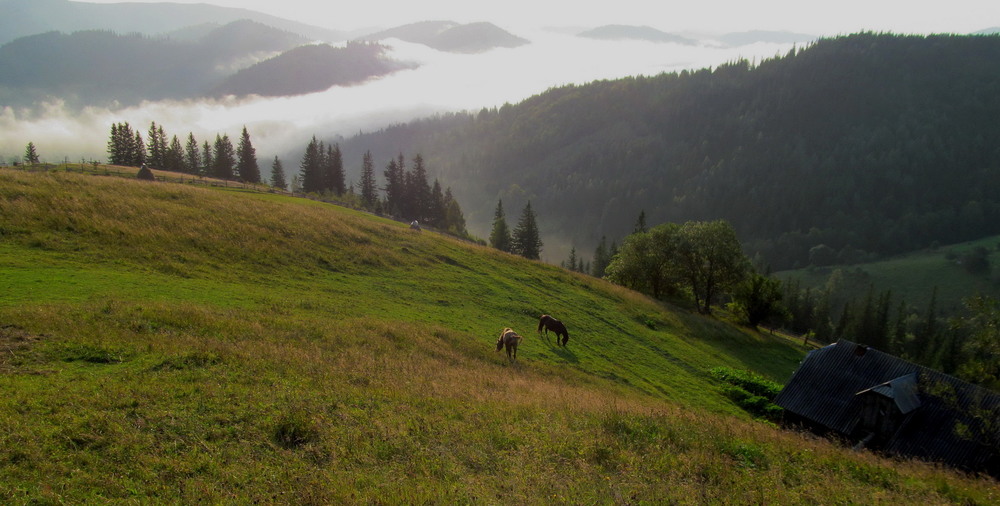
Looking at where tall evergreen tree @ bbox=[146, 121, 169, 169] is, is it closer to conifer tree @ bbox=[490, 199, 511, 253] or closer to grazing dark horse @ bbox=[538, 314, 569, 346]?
conifer tree @ bbox=[490, 199, 511, 253]

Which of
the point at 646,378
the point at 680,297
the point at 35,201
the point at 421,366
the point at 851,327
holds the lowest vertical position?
the point at 851,327

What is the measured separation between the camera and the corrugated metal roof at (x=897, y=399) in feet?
70.7

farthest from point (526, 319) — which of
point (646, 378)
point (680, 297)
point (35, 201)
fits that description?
point (680, 297)

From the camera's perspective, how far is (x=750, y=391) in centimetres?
3103

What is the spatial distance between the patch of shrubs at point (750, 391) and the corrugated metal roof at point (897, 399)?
0.90m

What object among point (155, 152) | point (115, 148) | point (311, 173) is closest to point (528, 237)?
point (311, 173)

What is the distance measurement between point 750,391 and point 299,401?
31.1 m

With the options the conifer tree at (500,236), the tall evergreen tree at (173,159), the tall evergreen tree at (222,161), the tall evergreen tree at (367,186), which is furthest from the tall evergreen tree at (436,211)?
the tall evergreen tree at (173,159)

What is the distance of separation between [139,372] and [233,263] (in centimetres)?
1685

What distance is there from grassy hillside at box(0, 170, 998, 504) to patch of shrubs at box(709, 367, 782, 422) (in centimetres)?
193

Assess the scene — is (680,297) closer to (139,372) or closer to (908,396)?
(908,396)

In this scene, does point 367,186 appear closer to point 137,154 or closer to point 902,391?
point 137,154

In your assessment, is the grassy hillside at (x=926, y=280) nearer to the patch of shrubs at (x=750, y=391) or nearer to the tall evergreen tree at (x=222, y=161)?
the patch of shrubs at (x=750, y=391)

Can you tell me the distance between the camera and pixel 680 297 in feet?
214
